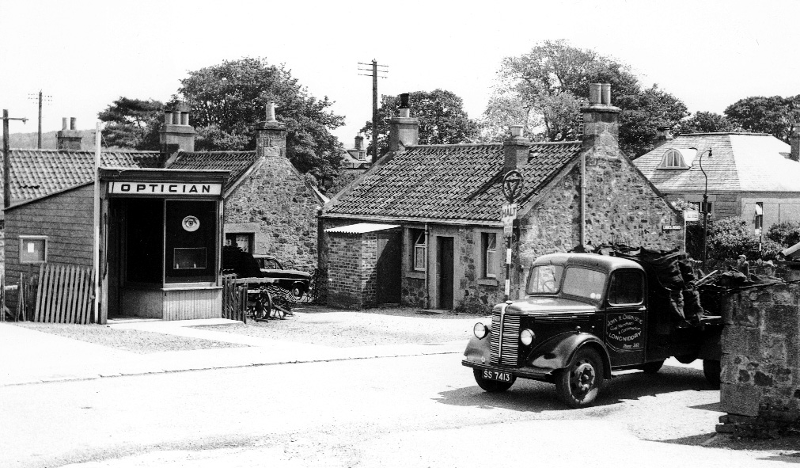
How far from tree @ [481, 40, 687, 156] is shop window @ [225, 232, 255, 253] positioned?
4653cm

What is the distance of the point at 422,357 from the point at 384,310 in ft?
35.7

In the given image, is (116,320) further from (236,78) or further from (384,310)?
(236,78)

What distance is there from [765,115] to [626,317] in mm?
95570

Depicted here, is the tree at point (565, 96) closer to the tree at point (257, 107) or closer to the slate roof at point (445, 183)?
the tree at point (257, 107)

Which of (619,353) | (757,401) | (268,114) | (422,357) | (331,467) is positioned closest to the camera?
(331,467)

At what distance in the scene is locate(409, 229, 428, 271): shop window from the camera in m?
31.9

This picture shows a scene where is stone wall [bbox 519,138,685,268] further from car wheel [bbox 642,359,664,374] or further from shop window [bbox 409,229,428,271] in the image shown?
car wheel [bbox 642,359,664,374]

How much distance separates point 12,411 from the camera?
1431cm

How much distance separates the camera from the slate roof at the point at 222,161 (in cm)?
3754

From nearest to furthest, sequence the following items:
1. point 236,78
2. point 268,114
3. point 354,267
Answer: point 354,267, point 268,114, point 236,78

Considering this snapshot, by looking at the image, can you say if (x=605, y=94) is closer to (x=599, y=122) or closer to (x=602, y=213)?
(x=599, y=122)

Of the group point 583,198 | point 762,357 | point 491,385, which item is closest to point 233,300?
point 583,198

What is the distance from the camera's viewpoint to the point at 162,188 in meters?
24.8

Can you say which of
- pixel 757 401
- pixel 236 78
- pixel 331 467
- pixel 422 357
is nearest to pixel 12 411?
pixel 331 467
